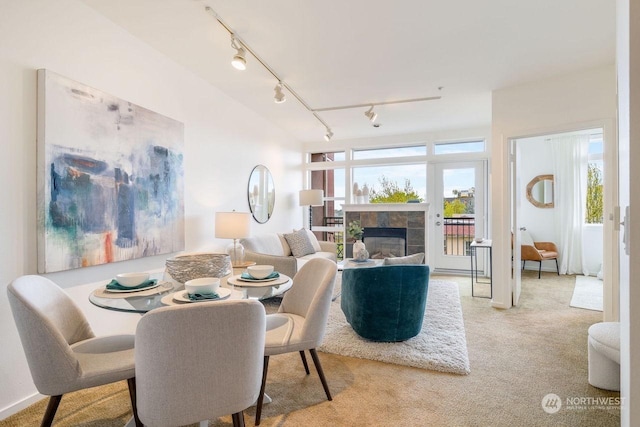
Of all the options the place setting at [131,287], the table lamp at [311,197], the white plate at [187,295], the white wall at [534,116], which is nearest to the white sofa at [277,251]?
the table lamp at [311,197]

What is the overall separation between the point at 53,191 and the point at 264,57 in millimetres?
2065

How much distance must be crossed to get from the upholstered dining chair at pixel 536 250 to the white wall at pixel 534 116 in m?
2.13

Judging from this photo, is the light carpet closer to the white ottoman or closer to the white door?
the white ottoman

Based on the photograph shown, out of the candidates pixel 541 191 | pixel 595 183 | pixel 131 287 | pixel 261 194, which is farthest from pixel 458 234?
pixel 131 287

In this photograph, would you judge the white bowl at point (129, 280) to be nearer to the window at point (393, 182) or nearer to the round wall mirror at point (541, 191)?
the window at point (393, 182)

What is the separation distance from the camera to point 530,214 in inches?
245

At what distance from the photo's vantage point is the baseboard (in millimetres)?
1857

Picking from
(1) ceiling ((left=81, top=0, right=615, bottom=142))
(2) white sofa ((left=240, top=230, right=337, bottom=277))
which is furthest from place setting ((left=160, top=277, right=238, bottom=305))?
(2) white sofa ((left=240, top=230, right=337, bottom=277))

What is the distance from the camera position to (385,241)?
20.4 feet

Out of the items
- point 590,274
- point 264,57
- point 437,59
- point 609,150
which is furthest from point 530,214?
→ point 264,57

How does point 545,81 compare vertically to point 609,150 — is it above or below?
above

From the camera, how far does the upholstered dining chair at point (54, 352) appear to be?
136cm

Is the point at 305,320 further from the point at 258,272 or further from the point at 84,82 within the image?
the point at 84,82

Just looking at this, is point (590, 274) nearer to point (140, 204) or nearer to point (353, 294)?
point (353, 294)
